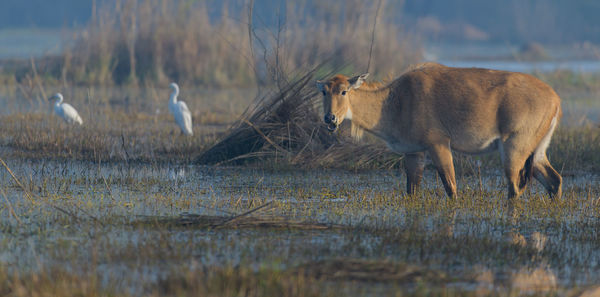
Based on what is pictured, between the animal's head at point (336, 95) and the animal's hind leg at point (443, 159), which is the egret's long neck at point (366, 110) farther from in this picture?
the animal's hind leg at point (443, 159)

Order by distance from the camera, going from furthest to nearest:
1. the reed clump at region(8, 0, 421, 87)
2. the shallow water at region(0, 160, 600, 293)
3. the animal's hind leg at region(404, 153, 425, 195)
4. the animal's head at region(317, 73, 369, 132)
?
the reed clump at region(8, 0, 421, 87) < the animal's hind leg at region(404, 153, 425, 195) < the animal's head at region(317, 73, 369, 132) < the shallow water at region(0, 160, 600, 293)

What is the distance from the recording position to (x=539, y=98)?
9.46 meters

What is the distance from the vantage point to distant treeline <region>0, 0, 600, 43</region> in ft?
243

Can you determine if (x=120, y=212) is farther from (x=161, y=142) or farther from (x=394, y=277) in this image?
(x=161, y=142)

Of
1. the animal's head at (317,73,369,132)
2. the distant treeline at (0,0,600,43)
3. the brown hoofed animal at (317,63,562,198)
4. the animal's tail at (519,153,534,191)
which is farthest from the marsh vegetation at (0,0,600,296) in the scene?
the distant treeline at (0,0,600,43)

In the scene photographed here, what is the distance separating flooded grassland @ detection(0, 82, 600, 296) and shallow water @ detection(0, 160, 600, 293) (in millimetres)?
21

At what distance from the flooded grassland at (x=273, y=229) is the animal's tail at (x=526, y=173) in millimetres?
203

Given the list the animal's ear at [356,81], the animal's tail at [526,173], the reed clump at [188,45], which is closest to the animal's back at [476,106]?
the animal's tail at [526,173]

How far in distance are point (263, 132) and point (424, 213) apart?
12.5ft

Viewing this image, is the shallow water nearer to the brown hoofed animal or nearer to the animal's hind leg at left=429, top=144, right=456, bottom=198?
the animal's hind leg at left=429, top=144, right=456, bottom=198

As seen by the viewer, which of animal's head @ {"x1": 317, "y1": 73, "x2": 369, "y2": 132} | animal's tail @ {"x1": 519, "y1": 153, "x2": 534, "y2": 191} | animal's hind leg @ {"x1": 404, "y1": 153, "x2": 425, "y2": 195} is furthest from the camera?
animal's hind leg @ {"x1": 404, "y1": 153, "x2": 425, "y2": 195}

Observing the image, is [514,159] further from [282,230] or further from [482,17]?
[482,17]

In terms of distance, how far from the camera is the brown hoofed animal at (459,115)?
9430 mm

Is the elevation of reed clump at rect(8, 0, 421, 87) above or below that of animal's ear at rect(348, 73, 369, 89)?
above
